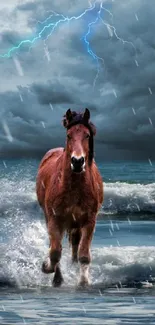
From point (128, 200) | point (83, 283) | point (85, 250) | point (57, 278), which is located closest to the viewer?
point (85, 250)

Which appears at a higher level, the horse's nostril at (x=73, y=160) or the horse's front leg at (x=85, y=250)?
the horse's nostril at (x=73, y=160)

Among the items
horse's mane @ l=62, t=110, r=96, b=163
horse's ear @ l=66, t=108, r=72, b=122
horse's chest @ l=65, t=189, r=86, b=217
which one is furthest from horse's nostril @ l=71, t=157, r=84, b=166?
horse's chest @ l=65, t=189, r=86, b=217

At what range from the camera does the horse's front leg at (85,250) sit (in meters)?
12.1

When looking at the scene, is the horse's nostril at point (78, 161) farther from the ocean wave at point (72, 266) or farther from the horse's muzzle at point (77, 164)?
the ocean wave at point (72, 266)

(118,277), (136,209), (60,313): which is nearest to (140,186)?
(136,209)

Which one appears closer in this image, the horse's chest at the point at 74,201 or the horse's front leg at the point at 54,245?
the horse's chest at the point at 74,201

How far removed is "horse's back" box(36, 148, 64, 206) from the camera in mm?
13703

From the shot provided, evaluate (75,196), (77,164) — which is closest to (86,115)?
(77,164)

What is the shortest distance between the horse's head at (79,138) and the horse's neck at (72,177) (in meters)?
0.18

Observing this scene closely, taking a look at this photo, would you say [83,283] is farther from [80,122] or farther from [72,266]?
[80,122]

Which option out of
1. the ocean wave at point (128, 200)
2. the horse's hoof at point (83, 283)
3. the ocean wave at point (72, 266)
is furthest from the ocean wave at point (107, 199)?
the horse's hoof at point (83, 283)

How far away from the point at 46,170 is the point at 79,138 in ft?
9.03

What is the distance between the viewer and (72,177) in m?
12.0

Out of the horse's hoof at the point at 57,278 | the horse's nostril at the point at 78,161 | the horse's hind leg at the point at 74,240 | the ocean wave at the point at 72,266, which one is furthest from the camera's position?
the ocean wave at the point at 72,266
